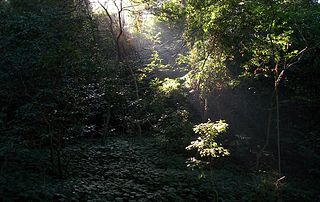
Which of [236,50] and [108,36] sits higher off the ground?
[108,36]

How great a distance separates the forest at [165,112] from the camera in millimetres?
6082

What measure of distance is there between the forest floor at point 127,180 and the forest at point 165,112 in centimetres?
3

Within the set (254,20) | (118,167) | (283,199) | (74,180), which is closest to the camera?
(74,180)

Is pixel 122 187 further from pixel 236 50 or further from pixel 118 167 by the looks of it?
pixel 236 50

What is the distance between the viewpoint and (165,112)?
11.3 metres

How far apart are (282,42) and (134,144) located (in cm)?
535

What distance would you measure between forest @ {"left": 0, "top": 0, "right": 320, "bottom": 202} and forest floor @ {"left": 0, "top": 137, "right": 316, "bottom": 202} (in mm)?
30

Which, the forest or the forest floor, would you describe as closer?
the forest floor

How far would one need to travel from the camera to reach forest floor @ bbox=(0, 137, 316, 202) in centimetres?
543

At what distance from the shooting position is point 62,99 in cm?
652

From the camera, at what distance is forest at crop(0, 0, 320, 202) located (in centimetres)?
608

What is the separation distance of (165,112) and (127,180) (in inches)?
189

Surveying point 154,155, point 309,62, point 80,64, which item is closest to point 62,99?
point 80,64

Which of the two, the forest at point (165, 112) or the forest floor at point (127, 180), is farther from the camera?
the forest at point (165, 112)
